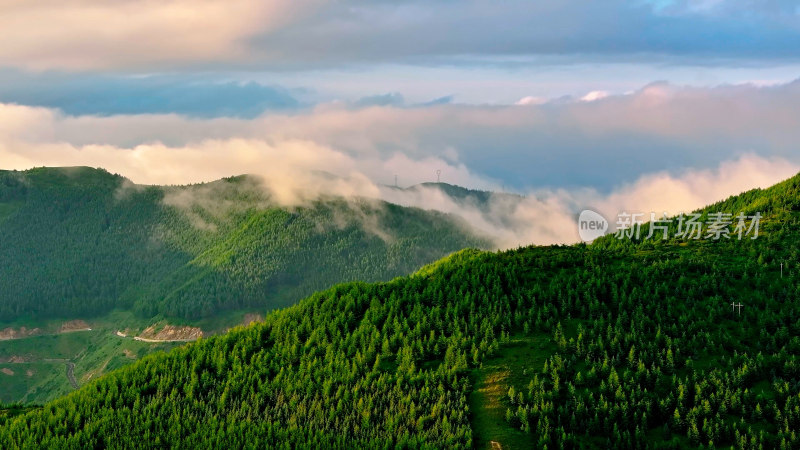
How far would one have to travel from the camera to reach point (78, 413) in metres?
167

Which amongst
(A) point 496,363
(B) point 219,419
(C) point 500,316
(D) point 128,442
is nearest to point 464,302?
(C) point 500,316

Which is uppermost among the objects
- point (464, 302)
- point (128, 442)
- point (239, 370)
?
point (464, 302)

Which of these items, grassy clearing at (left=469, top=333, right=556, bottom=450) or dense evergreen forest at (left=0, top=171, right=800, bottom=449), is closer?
grassy clearing at (left=469, top=333, right=556, bottom=450)

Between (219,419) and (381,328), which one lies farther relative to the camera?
(381,328)

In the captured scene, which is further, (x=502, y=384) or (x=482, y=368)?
(x=482, y=368)

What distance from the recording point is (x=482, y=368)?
15925cm

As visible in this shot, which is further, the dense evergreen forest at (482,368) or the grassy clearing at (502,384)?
the dense evergreen forest at (482,368)

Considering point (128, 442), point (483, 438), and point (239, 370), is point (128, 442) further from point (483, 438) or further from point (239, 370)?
point (483, 438)

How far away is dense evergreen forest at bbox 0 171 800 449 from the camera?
141125 mm

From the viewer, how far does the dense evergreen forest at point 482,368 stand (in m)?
141

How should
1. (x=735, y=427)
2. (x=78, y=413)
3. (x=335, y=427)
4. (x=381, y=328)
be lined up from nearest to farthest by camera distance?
(x=735, y=427) < (x=335, y=427) < (x=78, y=413) < (x=381, y=328)

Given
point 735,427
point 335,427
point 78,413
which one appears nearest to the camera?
point 735,427

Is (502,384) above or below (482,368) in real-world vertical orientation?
below

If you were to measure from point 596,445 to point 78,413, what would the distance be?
102m
